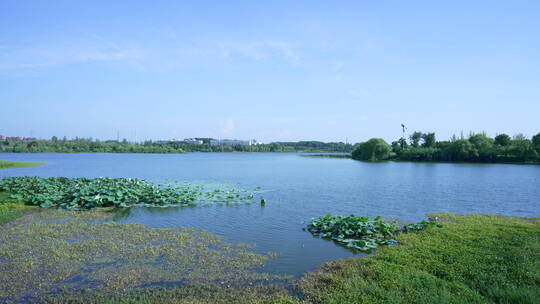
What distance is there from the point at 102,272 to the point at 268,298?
439 centimetres

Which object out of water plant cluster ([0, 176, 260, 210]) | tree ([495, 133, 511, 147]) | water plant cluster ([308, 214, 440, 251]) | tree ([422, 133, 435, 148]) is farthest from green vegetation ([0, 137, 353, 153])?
water plant cluster ([308, 214, 440, 251])

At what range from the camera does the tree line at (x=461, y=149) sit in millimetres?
69125

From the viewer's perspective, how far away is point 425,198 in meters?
21.3

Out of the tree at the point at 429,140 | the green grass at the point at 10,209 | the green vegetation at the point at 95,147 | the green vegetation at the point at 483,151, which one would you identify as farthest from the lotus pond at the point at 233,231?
the green vegetation at the point at 95,147

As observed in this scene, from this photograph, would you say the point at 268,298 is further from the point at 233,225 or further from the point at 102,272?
the point at 233,225

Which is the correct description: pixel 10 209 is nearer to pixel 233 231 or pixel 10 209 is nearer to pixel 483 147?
pixel 233 231

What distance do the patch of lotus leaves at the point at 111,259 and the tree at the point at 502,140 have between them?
89626mm

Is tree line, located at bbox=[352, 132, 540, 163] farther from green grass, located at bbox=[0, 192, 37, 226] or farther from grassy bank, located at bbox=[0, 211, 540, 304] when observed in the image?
green grass, located at bbox=[0, 192, 37, 226]

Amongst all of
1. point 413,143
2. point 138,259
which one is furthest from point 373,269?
point 413,143

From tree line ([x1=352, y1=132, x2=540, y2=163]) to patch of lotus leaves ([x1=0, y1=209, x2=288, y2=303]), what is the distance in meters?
79.2

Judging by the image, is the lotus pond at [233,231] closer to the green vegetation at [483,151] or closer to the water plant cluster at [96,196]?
the water plant cluster at [96,196]

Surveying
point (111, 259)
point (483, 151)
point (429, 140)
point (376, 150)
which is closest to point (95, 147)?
point (376, 150)

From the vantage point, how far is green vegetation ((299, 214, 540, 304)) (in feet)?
21.2

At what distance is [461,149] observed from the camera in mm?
75000
